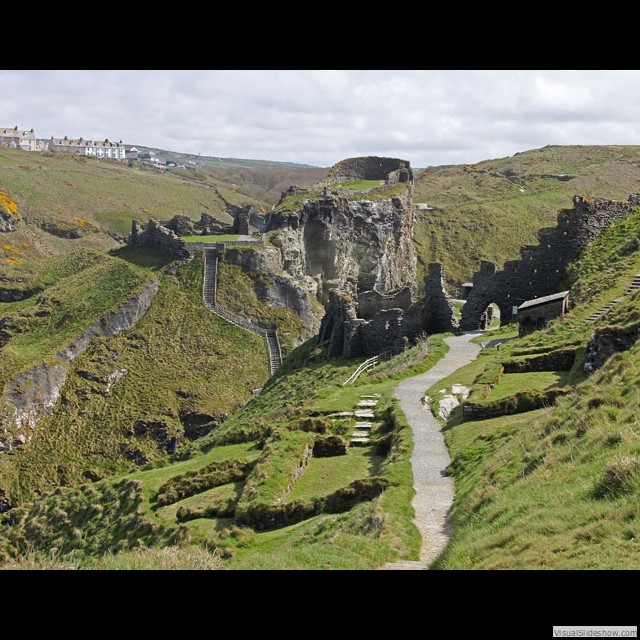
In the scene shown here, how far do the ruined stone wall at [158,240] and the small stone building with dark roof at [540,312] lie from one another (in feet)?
114

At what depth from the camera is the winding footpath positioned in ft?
45.3

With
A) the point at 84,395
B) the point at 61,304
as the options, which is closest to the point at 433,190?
the point at 61,304

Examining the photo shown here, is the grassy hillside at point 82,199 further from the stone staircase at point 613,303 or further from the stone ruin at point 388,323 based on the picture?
the stone staircase at point 613,303

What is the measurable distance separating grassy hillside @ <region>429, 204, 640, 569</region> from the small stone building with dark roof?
18.1 ft

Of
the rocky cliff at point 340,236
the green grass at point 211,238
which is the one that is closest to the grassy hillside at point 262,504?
the green grass at point 211,238

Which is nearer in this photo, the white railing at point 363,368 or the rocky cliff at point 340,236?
the white railing at point 363,368

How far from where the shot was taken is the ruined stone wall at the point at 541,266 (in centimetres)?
3962

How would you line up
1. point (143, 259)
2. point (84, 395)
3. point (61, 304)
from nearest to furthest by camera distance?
point (84, 395), point (61, 304), point (143, 259)

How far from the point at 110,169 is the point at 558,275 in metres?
133

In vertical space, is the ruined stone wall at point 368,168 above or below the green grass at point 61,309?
above

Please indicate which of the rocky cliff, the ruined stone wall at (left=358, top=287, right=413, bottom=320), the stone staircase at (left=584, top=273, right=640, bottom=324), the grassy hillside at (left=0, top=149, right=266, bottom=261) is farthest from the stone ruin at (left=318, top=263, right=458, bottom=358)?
the grassy hillside at (left=0, top=149, right=266, bottom=261)

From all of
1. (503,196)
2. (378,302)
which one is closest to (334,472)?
(378,302)

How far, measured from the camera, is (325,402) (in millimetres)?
27797
